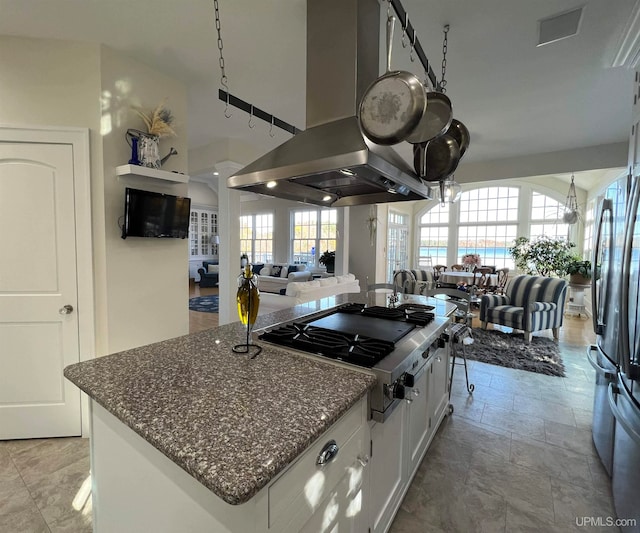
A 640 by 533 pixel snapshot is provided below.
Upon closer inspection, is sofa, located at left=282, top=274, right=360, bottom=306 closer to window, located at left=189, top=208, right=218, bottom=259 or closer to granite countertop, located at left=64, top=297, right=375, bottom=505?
granite countertop, located at left=64, top=297, right=375, bottom=505

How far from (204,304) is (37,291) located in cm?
484

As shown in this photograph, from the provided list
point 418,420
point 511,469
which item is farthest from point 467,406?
point 418,420

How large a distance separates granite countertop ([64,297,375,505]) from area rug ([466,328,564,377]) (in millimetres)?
3375

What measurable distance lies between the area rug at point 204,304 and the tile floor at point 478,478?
422 cm

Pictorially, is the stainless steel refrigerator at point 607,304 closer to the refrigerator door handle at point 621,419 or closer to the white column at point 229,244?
the refrigerator door handle at point 621,419

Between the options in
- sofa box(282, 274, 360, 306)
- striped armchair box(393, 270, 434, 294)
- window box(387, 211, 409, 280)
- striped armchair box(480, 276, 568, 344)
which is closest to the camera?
sofa box(282, 274, 360, 306)

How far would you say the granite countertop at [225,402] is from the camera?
0.72 metres

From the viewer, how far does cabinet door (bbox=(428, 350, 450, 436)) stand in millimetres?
1977

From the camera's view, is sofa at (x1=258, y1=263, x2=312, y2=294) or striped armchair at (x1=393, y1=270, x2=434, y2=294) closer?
striped armchair at (x1=393, y1=270, x2=434, y2=294)

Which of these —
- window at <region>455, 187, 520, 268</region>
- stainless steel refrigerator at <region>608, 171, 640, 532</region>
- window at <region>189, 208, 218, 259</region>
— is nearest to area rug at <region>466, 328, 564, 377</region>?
stainless steel refrigerator at <region>608, 171, 640, 532</region>

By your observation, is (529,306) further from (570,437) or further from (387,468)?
(387,468)

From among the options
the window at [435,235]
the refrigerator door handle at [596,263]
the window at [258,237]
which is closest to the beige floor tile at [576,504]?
the refrigerator door handle at [596,263]

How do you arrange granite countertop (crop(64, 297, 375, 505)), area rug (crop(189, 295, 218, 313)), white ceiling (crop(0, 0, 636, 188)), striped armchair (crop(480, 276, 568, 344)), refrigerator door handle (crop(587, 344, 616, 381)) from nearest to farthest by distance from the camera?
granite countertop (crop(64, 297, 375, 505)) < refrigerator door handle (crop(587, 344, 616, 381)) < white ceiling (crop(0, 0, 636, 188)) < striped armchair (crop(480, 276, 568, 344)) < area rug (crop(189, 295, 218, 313))

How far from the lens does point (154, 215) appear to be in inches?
97.6
